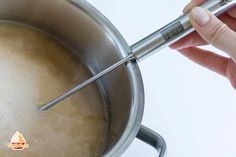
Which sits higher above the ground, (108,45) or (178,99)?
(108,45)

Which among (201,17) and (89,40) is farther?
(89,40)

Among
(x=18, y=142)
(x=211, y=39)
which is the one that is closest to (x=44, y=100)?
(x=18, y=142)

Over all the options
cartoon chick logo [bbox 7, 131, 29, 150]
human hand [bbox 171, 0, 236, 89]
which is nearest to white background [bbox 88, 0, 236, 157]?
human hand [bbox 171, 0, 236, 89]

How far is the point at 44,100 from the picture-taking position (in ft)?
2.51

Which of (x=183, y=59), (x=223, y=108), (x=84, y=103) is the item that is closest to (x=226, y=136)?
(x=223, y=108)

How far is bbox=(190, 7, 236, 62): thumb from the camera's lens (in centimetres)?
63

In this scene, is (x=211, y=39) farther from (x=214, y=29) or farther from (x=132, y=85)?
(x=132, y=85)

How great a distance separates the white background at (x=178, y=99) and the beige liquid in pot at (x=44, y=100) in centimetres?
11

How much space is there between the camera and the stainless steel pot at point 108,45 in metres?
0.66

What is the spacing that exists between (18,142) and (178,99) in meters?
0.38

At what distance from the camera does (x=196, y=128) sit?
2.88 ft

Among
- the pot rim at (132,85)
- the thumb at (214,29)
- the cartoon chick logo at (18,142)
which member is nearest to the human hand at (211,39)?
the thumb at (214,29)

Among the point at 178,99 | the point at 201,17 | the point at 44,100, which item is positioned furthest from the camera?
the point at 178,99

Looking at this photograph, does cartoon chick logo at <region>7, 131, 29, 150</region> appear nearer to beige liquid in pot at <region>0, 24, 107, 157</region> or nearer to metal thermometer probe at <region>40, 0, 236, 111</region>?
beige liquid in pot at <region>0, 24, 107, 157</region>
